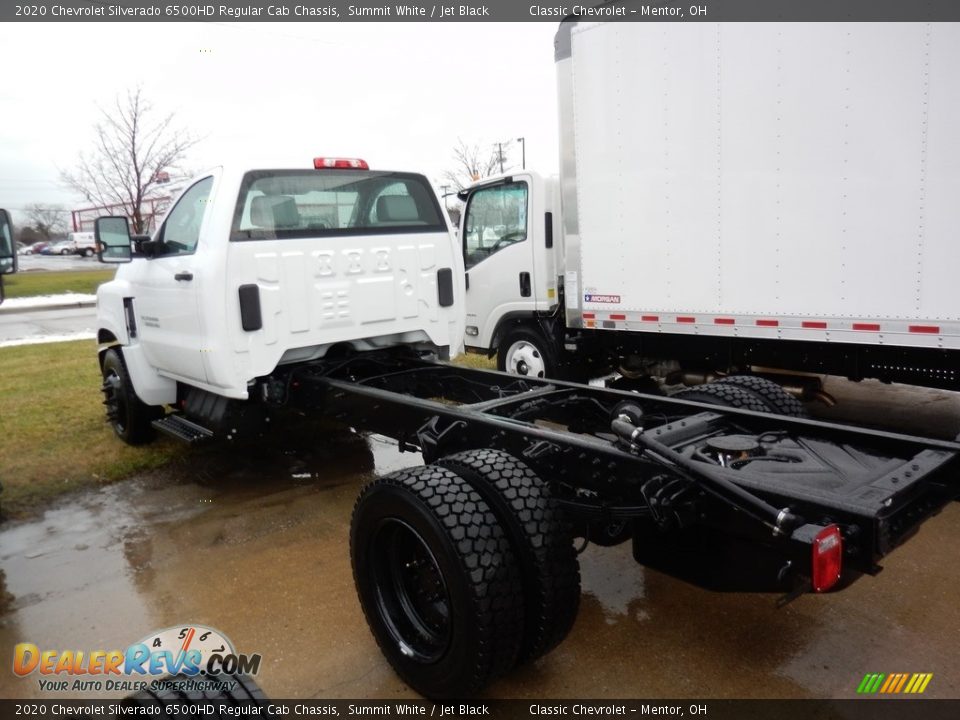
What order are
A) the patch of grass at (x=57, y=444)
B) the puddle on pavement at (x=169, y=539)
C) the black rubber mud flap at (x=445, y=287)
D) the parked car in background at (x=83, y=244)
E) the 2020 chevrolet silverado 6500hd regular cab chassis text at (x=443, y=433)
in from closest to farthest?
the 2020 chevrolet silverado 6500hd regular cab chassis text at (x=443, y=433)
the puddle on pavement at (x=169, y=539)
the black rubber mud flap at (x=445, y=287)
the patch of grass at (x=57, y=444)
the parked car in background at (x=83, y=244)

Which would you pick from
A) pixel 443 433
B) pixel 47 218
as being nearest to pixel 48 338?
pixel 443 433

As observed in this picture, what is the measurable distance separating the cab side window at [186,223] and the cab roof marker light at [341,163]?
70 cm

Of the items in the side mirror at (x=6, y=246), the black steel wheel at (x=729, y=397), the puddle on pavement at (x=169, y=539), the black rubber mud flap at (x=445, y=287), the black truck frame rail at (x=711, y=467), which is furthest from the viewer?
the black rubber mud flap at (x=445, y=287)

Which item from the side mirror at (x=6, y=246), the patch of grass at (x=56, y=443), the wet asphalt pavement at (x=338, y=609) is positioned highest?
the side mirror at (x=6, y=246)

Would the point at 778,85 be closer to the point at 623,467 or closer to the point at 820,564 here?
the point at 623,467

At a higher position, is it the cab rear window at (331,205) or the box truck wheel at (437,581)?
the cab rear window at (331,205)

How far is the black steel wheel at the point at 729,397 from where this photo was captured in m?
3.94

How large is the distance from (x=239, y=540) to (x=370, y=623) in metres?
1.80

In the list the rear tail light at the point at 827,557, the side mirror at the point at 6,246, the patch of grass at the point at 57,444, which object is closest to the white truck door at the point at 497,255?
the patch of grass at the point at 57,444

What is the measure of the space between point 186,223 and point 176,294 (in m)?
0.55

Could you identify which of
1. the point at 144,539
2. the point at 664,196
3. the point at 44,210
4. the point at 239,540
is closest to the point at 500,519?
the point at 239,540

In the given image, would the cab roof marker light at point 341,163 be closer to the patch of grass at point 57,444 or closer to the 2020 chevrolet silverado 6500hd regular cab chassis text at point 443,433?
the 2020 chevrolet silverado 6500hd regular cab chassis text at point 443,433

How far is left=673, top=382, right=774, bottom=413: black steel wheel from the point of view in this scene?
3.94 m

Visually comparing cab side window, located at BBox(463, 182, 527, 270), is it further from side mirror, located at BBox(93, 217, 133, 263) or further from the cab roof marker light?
side mirror, located at BBox(93, 217, 133, 263)
